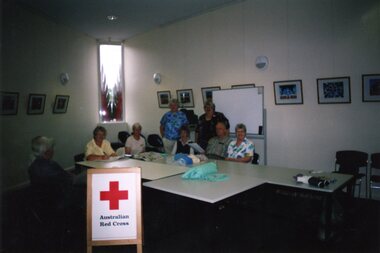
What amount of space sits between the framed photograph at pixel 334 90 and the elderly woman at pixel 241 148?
1.65 meters

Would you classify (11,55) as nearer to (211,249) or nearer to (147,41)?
(147,41)

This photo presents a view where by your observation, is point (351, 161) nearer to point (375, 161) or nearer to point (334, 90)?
point (375, 161)

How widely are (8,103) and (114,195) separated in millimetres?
3908

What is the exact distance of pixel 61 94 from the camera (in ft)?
21.8

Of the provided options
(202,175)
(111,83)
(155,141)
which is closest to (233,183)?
(202,175)

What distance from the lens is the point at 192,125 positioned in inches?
257

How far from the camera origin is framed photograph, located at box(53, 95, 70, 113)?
21.1 feet

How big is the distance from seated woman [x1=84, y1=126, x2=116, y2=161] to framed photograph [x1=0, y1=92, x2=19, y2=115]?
1.85 metres

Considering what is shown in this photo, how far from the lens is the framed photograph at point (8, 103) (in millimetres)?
4970

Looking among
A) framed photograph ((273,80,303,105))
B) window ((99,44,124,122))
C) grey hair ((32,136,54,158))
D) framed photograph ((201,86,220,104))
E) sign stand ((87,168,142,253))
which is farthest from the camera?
window ((99,44,124,122))

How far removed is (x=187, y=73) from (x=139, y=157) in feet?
10.8

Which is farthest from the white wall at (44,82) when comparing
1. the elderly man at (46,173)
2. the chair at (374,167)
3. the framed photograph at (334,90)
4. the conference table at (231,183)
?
the chair at (374,167)

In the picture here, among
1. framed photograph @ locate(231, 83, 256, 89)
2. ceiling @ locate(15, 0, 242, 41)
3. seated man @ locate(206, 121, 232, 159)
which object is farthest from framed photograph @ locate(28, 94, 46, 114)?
framed photograph @ locate(231, 83, 256, 89)

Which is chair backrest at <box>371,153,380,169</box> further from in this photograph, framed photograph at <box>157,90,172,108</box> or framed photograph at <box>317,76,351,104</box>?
framed photograph at <box>157,90,172,108</box>
